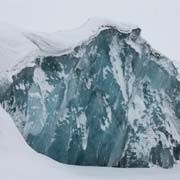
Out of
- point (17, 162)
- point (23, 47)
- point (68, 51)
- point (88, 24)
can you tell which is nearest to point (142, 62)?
point (88, 24)

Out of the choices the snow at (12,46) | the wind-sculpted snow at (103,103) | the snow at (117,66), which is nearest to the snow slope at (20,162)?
the wind-sculpted snow at (103,103)

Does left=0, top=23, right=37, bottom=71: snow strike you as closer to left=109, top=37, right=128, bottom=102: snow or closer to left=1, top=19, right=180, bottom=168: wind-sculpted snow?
left=1, top=19, right=180, bottom=168: wind-sculpted snow

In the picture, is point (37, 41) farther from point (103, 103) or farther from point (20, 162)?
point (20, 162)

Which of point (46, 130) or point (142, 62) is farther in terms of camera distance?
point (142, 62)

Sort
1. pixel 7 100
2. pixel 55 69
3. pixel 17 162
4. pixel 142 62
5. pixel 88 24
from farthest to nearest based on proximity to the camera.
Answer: pixel 142 62
pixel 88 24
pixel 55 69
pixel 7 100
pixel 17 162

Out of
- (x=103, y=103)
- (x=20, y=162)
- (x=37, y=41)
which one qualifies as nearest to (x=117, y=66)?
(x=103, y=103)

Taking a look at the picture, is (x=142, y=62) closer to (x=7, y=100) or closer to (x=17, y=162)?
(x=7, y=100)

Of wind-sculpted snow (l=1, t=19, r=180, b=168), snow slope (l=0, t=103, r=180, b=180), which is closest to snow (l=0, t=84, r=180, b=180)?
snow slope (l=0, t=103, r=180, b=180)

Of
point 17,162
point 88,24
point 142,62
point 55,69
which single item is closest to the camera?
point 17,162
